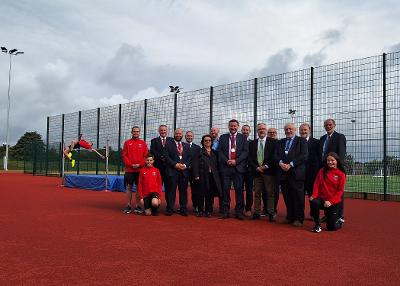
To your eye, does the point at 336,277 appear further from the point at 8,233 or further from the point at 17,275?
the point at 8,233

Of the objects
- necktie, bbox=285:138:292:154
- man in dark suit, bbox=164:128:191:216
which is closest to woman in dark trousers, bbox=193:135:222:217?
man in dark suit, bbox=164:128:191:216

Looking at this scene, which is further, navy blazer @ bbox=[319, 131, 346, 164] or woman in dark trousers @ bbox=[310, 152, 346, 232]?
navy blazer @ bbox=[319, 131, 346, 164]

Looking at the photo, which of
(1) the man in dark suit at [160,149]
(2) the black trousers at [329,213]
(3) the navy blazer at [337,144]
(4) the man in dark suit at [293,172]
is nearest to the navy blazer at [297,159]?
(4) the man in dark suit at [293,172]

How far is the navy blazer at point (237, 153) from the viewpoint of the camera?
7.45 m

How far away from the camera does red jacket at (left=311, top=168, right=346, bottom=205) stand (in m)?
6.36

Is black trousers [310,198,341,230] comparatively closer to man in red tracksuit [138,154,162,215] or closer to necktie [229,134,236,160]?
necktie [229,134,236,160]

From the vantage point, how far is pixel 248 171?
311 inches

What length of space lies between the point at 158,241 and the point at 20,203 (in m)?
5.22

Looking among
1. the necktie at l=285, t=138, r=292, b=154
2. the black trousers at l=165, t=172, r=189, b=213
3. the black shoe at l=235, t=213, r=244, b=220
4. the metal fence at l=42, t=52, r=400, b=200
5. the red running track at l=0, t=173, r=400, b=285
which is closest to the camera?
the red running track at l=0, t=173, r=400, b=285

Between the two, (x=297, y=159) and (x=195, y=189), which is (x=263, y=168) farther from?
(x=195, y=189)

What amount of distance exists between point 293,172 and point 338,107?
15.5 feet

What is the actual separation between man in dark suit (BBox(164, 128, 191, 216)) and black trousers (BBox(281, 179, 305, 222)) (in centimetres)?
192

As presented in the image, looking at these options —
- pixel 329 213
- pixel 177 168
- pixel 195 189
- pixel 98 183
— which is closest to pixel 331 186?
pixel 329 213

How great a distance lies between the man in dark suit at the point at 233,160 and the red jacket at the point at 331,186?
4.71 ft
